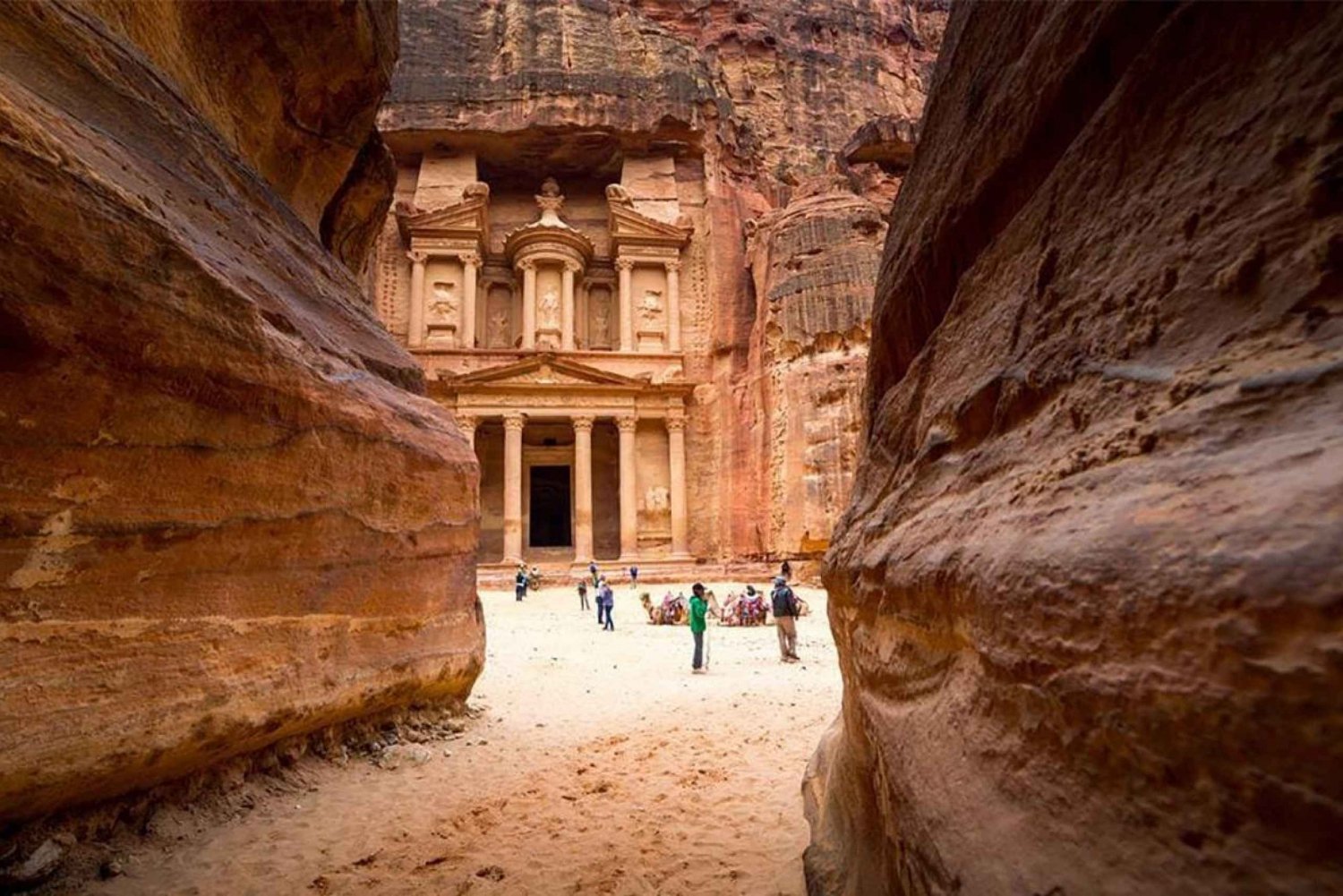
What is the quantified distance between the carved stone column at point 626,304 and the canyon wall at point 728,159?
206 cm

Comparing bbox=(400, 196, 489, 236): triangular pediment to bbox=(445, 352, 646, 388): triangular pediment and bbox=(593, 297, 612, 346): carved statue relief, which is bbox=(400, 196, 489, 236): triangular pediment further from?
bbox=(445, 352, 646, 388): triangular pediment

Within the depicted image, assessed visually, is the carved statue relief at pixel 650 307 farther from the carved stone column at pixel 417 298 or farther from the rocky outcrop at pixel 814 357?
the carved stone column at pixel 417 298

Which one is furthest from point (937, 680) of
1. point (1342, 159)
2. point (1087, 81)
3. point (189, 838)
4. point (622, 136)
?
point (622, 136)

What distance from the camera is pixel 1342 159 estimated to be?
3.75 ft

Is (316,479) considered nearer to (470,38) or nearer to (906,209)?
(906,209)

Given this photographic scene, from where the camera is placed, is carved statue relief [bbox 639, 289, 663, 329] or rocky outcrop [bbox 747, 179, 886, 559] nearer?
rocky outcrop [bbox 747, 179, 886, 559]

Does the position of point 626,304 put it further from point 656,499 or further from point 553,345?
point 656,499

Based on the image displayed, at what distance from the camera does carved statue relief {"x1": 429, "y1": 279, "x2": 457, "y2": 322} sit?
27125 millimetres

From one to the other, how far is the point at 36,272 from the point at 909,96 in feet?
127

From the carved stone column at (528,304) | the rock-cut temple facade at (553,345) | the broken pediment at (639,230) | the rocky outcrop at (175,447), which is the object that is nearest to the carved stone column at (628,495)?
the rock-cut temple facade at (553,345)

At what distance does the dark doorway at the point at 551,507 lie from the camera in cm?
2959

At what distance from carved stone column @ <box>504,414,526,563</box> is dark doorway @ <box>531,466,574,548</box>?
14.9 ft

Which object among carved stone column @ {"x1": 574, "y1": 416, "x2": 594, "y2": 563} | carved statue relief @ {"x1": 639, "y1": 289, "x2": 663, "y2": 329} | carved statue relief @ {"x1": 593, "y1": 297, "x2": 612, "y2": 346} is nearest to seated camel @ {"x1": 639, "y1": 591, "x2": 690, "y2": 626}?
carved stone column @ {"x1": 574, "y1": 416, "x2": 594, "y2": 563}

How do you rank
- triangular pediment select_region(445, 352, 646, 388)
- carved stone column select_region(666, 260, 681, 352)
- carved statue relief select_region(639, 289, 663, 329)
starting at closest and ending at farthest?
triangular pediment select_region(445, 352, 646, 388), carved stone column select_region(666, 260, 681, 352), carved statue relief select_region(639, 289, 663, 329)
